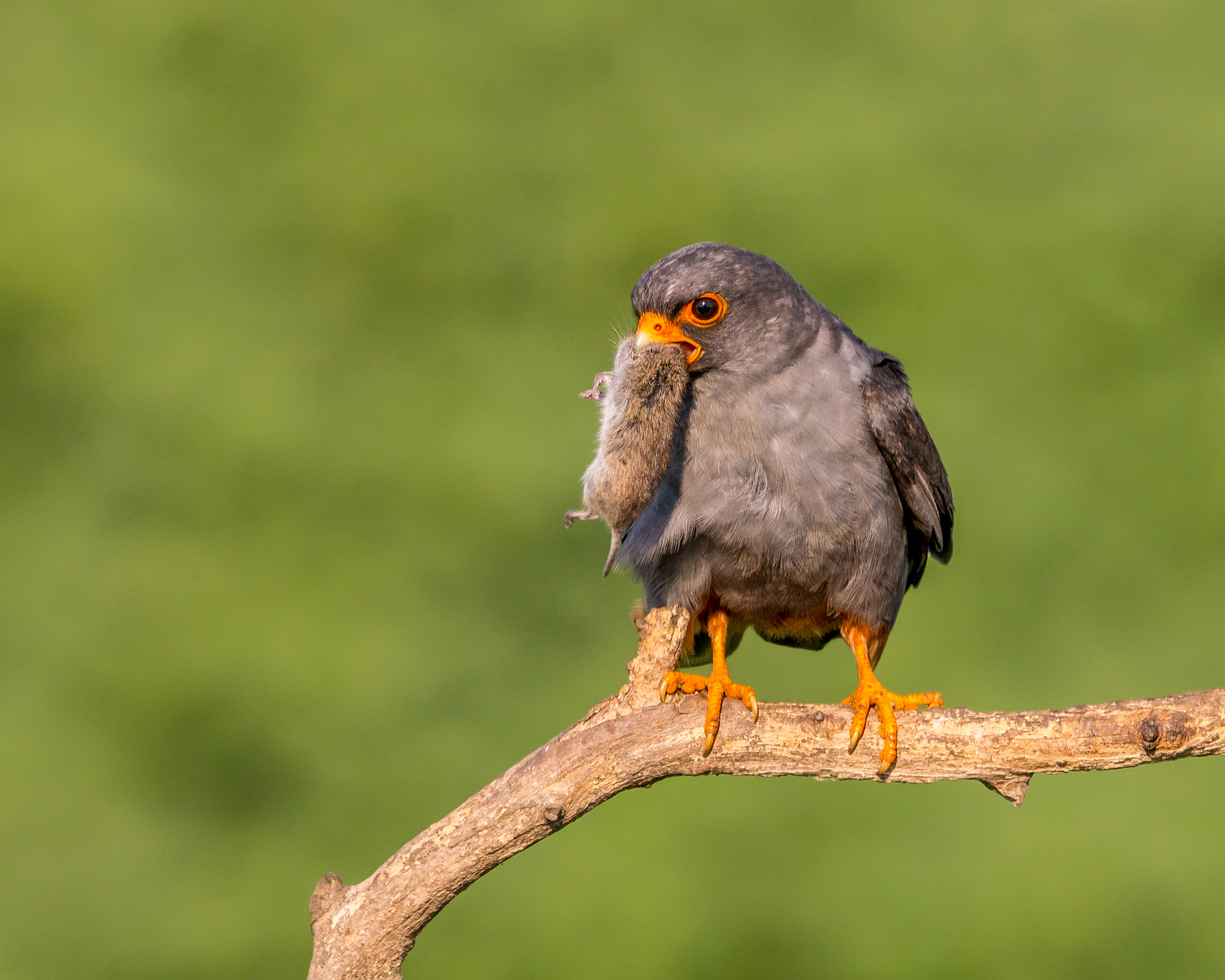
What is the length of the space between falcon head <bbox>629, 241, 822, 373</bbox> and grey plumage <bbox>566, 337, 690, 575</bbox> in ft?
0.25

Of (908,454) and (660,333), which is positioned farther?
(908,454)

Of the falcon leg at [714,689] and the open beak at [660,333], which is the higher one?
the open beak at [660,333]

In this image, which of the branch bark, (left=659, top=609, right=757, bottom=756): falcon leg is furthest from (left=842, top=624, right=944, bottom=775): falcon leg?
(left=659, top=609, right=757, bottom=756): falcon leg

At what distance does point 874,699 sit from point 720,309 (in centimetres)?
99

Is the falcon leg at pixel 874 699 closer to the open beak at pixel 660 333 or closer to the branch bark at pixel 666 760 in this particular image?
the branch bark at pixel 666 760

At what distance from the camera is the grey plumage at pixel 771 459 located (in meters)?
2.94

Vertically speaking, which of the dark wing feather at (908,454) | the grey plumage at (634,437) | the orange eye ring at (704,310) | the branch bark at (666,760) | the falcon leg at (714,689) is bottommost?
the branch bark at (666,760)

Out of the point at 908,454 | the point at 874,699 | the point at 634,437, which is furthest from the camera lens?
the point at 908,454

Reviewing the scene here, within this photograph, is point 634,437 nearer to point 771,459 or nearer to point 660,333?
point 660,333

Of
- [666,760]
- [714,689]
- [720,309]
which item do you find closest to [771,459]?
[720,309]

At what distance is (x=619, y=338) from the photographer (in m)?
3.05

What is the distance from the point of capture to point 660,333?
2898 mm

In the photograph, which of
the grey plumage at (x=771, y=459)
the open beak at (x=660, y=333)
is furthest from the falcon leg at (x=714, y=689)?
the open beak at (x=660, y=333)

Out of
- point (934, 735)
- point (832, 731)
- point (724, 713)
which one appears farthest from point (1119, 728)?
point (724, 713)
